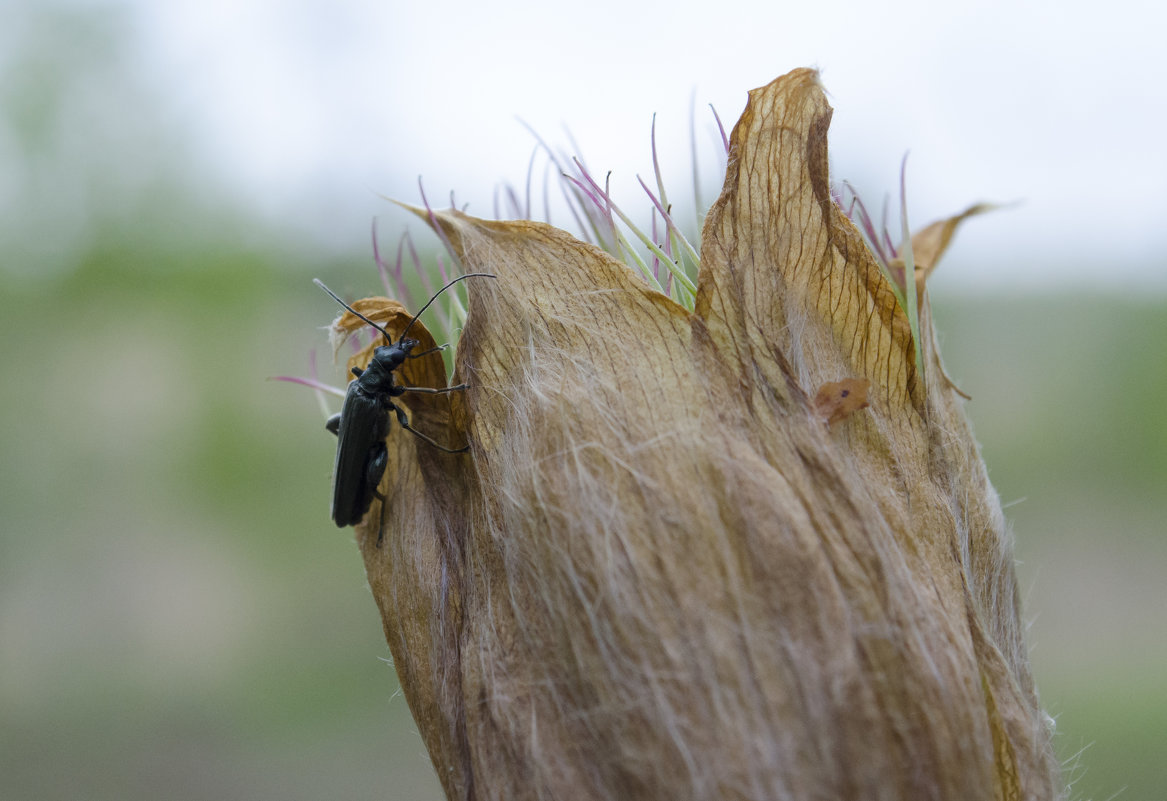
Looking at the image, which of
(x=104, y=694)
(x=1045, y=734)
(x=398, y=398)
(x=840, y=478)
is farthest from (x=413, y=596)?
(x=104, y=694)

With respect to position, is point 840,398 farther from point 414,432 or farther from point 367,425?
point 367,425

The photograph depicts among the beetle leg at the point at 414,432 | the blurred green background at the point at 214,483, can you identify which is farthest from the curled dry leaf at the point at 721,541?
the blurred green background at the point at 214,483

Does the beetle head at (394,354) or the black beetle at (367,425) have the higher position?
the beetle head at (394,354)

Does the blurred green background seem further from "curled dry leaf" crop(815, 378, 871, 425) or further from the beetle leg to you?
"curled dry leaf" crop(815, 378, 871, 425)

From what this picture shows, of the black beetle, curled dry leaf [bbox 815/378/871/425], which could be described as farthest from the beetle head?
curled dry leaf [bbox 815/378/871/425]

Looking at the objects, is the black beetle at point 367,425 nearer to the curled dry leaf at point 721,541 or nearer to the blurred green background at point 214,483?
the curled dry leaf at point 721,541

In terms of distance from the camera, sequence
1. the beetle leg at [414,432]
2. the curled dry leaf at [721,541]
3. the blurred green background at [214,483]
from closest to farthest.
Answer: the curled dry leaf at [721,541] → the beetle leg at [414,432] → the blurred green background at [214,483]
